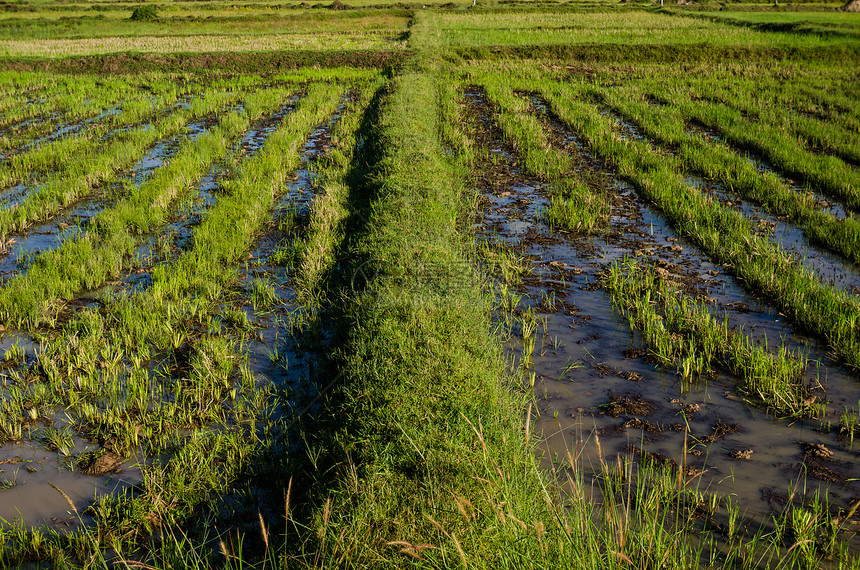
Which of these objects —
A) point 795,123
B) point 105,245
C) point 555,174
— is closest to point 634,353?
point 555,174

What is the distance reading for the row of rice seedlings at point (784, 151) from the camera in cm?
754

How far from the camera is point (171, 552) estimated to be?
267 centimetres

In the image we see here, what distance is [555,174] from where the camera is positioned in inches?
340

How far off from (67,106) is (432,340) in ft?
43.0

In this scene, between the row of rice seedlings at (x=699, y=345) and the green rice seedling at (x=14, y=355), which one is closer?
the row of rice seedlings at (x=699, y=345)

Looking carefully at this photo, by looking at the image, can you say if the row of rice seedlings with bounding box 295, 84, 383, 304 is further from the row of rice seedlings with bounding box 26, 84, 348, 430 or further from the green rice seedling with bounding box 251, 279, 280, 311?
the row of rice seedlings with bounding box 26, 84, 348, 430

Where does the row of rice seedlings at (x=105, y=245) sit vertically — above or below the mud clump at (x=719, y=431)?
above

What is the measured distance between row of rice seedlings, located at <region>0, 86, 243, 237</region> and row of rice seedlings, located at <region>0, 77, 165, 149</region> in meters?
1.66

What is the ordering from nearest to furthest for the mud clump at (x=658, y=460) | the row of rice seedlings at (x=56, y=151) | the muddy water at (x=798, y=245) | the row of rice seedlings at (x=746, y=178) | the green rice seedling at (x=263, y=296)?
the mud clump at (x=658, y=460) → the green rice seedling at (x=263, y=296) → the muddy water at (x=798, y=245) → the row of rice seedlings at (x=746, y=178) → the row of rice seedlings at (x=56, y=151)

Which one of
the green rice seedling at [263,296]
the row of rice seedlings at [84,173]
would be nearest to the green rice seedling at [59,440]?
the green rice seedling at [263,296]

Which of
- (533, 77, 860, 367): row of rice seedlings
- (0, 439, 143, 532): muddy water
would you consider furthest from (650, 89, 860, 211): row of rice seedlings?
(0, 439, 143, 532): muddy water

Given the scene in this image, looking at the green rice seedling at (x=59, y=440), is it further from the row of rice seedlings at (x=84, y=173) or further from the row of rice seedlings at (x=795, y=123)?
the row of rice seedlings at (x=795, y=123)

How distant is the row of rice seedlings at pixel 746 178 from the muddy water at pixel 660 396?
4.38 ft

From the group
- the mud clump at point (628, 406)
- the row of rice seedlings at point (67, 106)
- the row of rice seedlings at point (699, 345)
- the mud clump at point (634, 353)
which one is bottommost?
the mud clump at point (628, 406)
